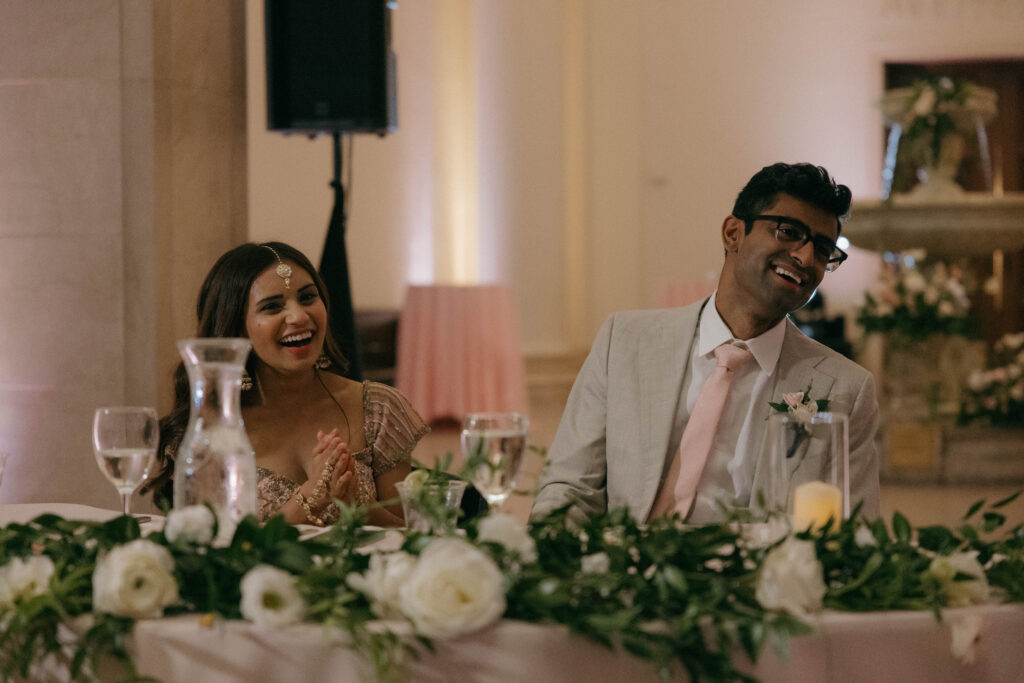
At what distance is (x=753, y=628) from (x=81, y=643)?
29.1 inches

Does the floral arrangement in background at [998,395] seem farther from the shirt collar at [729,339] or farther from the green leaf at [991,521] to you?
the green leaf at [991,521]

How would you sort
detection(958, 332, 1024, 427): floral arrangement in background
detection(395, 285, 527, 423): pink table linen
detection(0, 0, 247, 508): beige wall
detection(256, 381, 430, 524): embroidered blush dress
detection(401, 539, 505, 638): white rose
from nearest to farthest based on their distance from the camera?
1. detection(401, 539, 505, 638): white rose
2. detection(256, 381, 430, 524): embroidered blush dress
3. detection(0, 0, 247, 508): beige wall
4. detection(958, 332, 1024, 427): floral arrangement in background
5. detection(395, 285, 527, 423): pink table linen

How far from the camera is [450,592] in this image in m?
1.22

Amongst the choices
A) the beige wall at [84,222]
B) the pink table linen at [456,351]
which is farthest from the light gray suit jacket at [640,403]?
the pink table linen at [456,351]

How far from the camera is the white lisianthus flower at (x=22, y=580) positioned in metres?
1.34

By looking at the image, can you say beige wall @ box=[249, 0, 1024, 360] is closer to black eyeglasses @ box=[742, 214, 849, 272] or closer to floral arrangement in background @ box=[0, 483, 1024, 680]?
black eyeglasses @ box=[742, 214, 849, 272]

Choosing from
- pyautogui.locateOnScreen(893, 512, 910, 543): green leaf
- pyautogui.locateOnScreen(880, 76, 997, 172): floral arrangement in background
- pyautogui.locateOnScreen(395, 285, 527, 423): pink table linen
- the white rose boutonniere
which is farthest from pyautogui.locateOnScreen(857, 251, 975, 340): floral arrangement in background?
pyautogui.locateOnScreen(893, 512, 910, 543): green leaf

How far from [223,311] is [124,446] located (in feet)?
2.87

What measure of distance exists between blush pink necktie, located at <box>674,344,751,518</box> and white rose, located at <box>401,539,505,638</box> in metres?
1.20

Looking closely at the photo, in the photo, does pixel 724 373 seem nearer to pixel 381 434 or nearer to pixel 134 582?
pixel 381 434

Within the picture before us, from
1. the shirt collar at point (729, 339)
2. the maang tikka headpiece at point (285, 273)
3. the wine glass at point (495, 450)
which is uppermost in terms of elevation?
the maang tikka headpiece at point (285, 273)

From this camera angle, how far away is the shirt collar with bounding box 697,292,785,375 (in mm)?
2451

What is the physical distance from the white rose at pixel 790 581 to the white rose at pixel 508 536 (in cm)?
26

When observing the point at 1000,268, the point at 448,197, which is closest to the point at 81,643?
the point at 448,197
